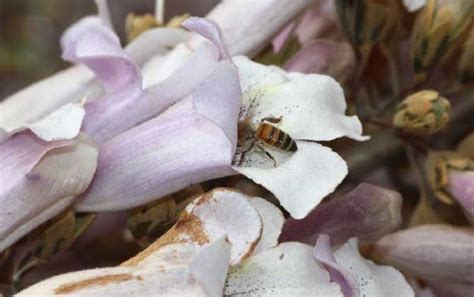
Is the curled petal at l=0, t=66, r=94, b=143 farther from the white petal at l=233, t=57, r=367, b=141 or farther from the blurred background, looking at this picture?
the blurred background

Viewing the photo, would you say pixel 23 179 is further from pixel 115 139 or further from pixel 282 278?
pixel 282 278

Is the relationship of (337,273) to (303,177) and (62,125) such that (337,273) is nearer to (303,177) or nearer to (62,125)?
(303,177)

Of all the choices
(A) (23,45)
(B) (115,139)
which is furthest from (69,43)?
(A) (23,45)

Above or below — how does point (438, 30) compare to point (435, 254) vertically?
above

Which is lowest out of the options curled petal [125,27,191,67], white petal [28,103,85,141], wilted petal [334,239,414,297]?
wilted petal [334,239,414,297]

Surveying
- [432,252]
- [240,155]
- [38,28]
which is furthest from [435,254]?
[38,28]

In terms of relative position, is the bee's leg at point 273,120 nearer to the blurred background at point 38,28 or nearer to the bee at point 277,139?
the bee at point 277,139

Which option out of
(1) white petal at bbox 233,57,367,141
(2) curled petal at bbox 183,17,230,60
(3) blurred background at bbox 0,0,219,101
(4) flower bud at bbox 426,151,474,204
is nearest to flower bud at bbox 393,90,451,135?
(4) flower bud at bbox 426,151,474,204

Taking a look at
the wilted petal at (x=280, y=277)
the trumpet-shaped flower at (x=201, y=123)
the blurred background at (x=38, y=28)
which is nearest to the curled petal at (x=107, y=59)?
the trumpet-shaped flower at (x=201, y=123)
